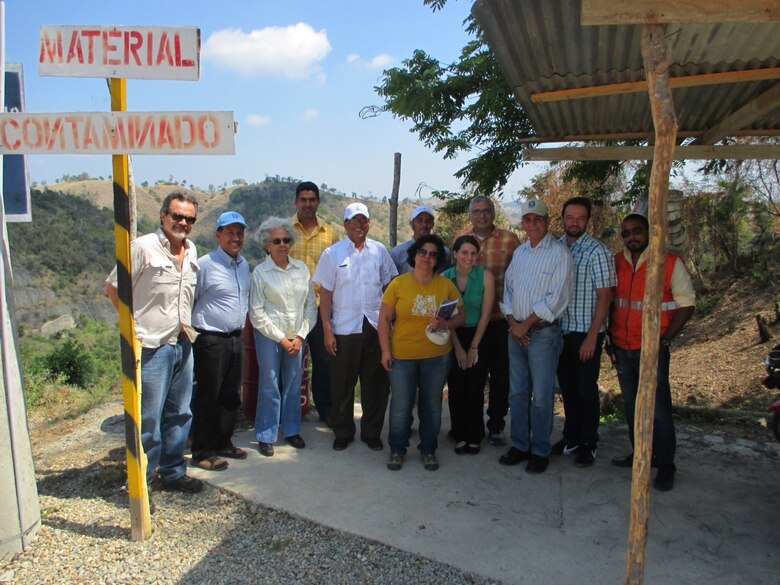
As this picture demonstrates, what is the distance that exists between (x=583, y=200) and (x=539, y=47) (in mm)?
1287

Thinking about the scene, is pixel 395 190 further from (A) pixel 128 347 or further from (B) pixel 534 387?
(A) pixel 128 347

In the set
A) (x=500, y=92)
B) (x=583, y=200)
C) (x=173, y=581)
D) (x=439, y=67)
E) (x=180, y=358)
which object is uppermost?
(x=439, y=67)

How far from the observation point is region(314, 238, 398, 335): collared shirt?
4676 millimetres

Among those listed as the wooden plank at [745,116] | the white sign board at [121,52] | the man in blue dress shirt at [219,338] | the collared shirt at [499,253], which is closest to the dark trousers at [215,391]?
the man in blue dress shirt at [219,338]

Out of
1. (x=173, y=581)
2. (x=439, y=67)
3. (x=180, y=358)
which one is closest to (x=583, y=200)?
(x=180, y=358)

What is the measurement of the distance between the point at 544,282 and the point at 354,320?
146 cm

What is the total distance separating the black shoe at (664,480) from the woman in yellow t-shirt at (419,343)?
1.48 m

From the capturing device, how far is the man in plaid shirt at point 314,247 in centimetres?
511

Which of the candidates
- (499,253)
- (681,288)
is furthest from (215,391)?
(681,288)

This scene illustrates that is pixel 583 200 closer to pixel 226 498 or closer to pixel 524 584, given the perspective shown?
pixel 524 584

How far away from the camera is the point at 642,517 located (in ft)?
8.18

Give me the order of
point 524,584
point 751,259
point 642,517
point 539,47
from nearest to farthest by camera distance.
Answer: point 642,517 → point 524,584 → point 539,47 → point 751,259

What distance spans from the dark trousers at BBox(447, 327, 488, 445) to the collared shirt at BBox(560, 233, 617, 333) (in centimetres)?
73

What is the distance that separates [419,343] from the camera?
14.1 ft
